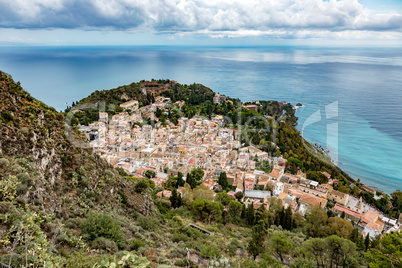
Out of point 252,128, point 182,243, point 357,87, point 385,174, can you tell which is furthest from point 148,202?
point 357,87

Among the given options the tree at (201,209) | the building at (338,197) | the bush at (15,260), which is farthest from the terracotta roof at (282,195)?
the bush at (15,260)

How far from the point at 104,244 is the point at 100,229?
55cm

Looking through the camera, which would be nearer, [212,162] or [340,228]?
[340,228]

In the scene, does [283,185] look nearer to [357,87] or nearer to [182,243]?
[182,243]

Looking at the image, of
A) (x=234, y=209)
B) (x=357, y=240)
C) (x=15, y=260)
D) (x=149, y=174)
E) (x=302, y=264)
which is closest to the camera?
(x=15, y=260)

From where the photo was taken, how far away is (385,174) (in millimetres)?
31766

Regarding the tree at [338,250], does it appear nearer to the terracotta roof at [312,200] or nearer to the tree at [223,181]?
the terracotta roof at [312,200]

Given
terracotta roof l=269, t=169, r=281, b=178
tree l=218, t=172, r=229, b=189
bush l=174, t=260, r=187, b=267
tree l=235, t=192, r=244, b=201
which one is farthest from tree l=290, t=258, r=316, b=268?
terracotta roof l=269, t=169, r=281, b=178

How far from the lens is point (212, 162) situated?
1130 inches

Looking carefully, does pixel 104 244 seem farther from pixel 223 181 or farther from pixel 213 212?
pixel 223 181

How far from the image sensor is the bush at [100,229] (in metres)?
6.54

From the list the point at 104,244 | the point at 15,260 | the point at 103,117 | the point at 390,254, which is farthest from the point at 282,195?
the point at 103,117

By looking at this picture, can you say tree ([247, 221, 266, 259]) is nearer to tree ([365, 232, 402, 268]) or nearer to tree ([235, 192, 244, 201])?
tree ([365, 232, 402, 268])

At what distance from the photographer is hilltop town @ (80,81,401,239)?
22.0m
